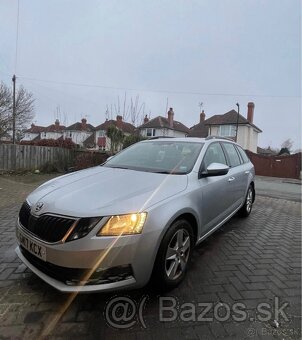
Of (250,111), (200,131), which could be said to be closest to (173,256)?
(250,111)

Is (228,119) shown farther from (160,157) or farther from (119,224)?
(119,224)

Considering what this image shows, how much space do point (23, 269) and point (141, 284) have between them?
1591 mm

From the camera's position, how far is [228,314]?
9.28ft

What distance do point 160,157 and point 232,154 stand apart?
190 cm

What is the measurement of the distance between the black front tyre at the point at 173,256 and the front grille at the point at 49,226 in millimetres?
876

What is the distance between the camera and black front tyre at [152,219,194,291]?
284 centimetres

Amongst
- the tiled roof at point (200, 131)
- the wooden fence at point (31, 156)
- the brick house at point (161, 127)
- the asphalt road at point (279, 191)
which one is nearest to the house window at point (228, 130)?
the tiled roof at point (200, 131)

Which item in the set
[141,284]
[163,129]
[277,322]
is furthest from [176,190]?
[163,129]

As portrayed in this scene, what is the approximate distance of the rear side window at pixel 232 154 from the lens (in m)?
5.21

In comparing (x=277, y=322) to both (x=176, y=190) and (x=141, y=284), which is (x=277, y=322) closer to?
(x=141, y=284)

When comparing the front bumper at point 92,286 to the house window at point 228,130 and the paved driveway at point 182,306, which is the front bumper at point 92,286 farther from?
the house window at point 228,130

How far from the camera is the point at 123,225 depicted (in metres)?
2.58

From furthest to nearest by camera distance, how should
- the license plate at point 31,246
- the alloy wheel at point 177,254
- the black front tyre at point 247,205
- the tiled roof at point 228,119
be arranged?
the tiled roof at point 228,119, the black front tyre at point 247,205, the alloy wheel at point 177,254, the license plate at point 31,246

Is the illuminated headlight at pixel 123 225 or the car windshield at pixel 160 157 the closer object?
the illuminated headlight at pixel 123 225
